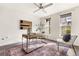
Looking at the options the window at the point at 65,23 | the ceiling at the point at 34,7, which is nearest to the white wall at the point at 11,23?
the ceiling at the point at 34,7

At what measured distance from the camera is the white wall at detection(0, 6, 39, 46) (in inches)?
47.3

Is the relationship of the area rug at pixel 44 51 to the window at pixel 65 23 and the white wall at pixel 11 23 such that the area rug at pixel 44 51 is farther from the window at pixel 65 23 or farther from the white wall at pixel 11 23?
the window at pixel 65 23

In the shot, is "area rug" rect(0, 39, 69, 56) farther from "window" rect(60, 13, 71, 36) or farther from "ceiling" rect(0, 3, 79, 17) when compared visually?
"ceiling" rect(0, 3, 79, 17)

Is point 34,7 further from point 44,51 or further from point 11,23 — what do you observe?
point 44,51

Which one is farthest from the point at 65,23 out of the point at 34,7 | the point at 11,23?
the point at 11,23

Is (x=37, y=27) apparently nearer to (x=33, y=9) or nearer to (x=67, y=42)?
(x=33, y=9)

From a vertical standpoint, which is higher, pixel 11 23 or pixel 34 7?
pixel 34 7

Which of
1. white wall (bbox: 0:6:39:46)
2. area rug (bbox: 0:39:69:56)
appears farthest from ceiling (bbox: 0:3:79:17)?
area rug (bbox: 0:39:69:56)

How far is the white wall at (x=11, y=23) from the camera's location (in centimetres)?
120

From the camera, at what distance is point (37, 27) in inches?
52.8

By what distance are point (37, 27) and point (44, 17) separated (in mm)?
209

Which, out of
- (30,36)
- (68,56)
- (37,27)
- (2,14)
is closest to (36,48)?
(30,36)

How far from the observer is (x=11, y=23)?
1.26 metres

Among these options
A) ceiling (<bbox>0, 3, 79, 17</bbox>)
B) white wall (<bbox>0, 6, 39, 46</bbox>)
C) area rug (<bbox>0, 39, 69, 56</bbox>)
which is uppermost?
ceiling (<bbox>0, 3, 79, 17</bbox>)
